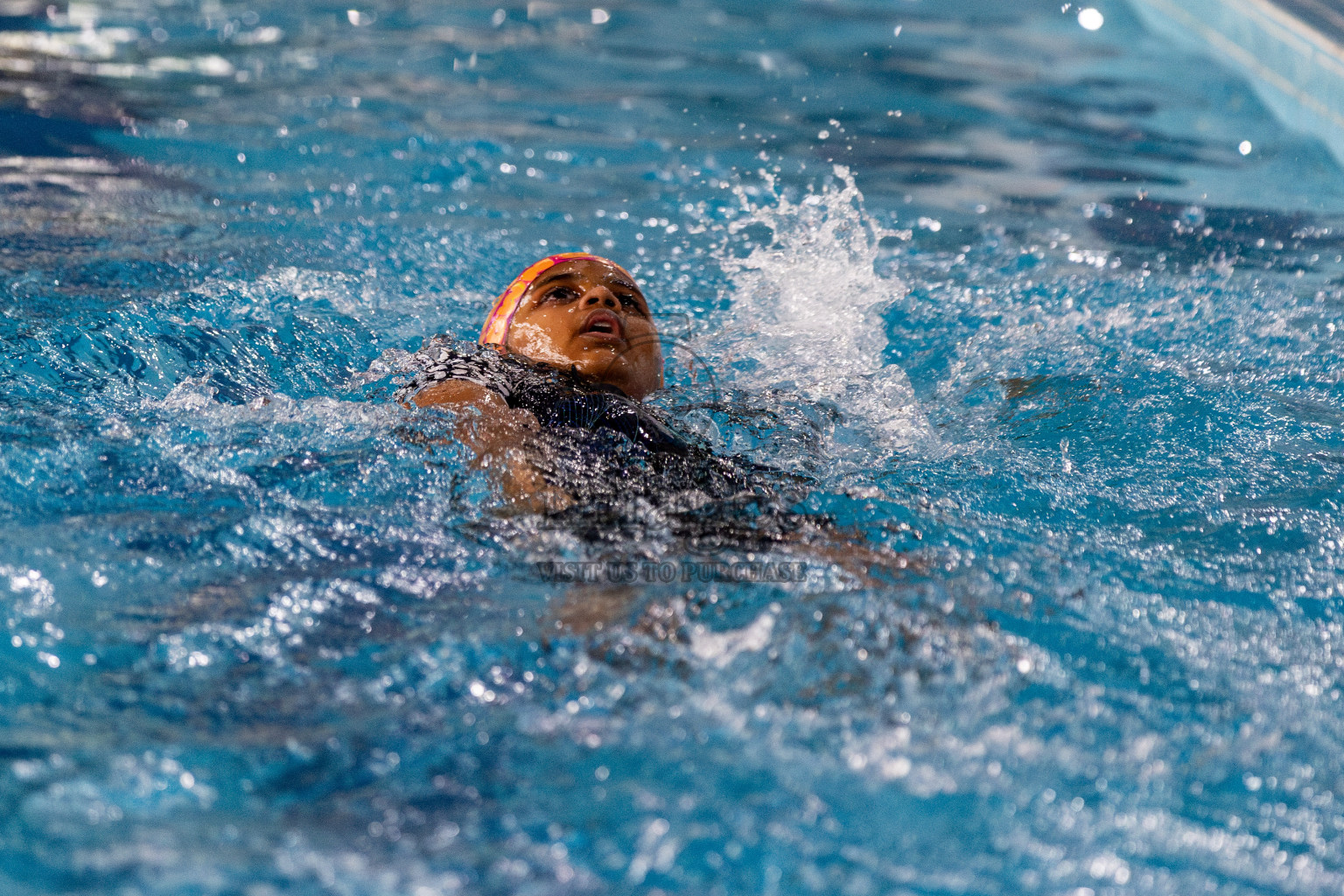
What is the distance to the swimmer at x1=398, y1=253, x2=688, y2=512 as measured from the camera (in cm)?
288

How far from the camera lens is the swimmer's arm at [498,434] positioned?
2.76 metres

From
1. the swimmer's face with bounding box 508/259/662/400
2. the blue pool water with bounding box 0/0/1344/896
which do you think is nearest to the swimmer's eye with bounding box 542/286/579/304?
the swimmer's face with bounding box 508/259/662/400

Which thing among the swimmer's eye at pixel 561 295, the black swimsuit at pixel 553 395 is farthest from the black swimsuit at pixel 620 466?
the swimmer's eye at pixel 561 295

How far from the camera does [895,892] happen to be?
1.82 meters

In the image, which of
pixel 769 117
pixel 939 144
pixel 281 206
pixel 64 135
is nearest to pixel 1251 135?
pixel 939 144

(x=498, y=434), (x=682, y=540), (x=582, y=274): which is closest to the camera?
(x=682, y=540)

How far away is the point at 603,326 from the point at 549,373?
0.22 meters

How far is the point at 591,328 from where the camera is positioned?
3.28m

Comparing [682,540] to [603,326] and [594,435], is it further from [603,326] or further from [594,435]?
[603,326]

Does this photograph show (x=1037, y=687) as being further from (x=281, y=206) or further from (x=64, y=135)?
(x=64, y=135)

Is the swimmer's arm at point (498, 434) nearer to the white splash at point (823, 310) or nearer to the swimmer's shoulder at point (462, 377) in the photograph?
the swimmer's shoulder at point (462, 377)

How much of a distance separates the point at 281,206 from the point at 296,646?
3.62 metres

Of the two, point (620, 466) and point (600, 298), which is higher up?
point (600, 298)

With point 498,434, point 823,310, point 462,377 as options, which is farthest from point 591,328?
point 823,310
